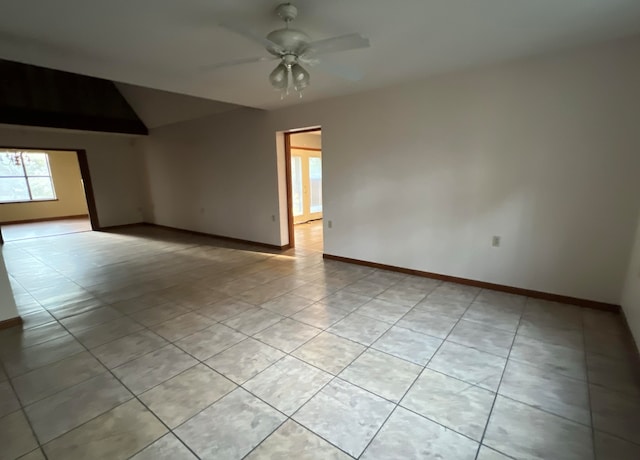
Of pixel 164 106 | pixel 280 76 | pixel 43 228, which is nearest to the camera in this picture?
pixel 280 76

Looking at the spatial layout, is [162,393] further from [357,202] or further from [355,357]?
[357,202]

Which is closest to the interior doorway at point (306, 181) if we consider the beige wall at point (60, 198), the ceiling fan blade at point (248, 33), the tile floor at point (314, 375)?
the tile floor at point (314, 375)

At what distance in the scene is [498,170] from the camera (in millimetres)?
3119

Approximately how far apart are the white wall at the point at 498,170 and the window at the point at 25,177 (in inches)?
366

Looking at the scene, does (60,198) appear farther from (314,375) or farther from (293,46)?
(314,375)

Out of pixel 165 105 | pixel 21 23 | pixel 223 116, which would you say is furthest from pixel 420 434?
pixel 165 105

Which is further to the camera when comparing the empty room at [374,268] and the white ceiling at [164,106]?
the white ceiling at [164,106]

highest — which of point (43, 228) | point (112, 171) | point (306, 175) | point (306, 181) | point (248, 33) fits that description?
point (248, 33)

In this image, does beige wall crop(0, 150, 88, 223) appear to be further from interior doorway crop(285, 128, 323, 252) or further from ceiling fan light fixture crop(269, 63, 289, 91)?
ceiling fan light fixture crop(269, 63, 289, 91)

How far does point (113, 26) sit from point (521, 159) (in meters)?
3.69

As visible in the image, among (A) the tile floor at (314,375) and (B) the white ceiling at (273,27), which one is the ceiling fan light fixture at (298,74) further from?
(A) the tile floor at (314,375)

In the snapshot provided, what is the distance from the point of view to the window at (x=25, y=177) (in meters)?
8.87

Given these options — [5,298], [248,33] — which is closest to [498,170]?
[248,33]

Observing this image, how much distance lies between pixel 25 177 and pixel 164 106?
6837 millimetres
